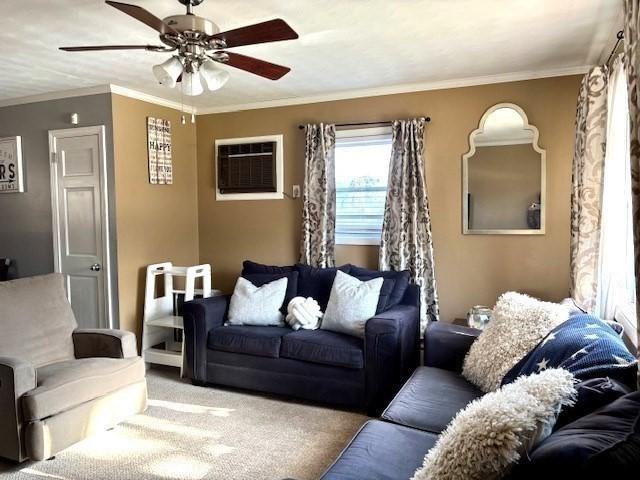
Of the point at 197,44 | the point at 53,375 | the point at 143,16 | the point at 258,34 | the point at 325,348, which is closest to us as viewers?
the point at 143,16

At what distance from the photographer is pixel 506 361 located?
7.69ft

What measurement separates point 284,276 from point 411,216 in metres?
1.22

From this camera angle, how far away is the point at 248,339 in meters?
3.66

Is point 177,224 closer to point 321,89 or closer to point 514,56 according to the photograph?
point 321,89

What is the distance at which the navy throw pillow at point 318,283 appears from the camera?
4.04 metres

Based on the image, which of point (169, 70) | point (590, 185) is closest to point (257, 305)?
point (169, 70)

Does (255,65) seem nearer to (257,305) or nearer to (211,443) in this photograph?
(257,305)

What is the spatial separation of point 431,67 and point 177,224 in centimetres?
291

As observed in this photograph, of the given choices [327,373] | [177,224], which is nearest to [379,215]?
[327,373]

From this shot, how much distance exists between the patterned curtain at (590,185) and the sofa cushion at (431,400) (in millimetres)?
1005

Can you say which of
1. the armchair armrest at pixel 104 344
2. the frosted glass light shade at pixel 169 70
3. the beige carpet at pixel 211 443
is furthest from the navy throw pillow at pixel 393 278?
the frosted glass light shade at pixel 169 70

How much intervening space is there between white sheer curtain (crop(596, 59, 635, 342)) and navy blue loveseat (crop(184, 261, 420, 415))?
1.29m

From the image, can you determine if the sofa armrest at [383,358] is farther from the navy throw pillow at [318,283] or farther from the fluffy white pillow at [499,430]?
the fluffy white pillow at [499,430]

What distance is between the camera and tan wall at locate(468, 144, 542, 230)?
3879mm
